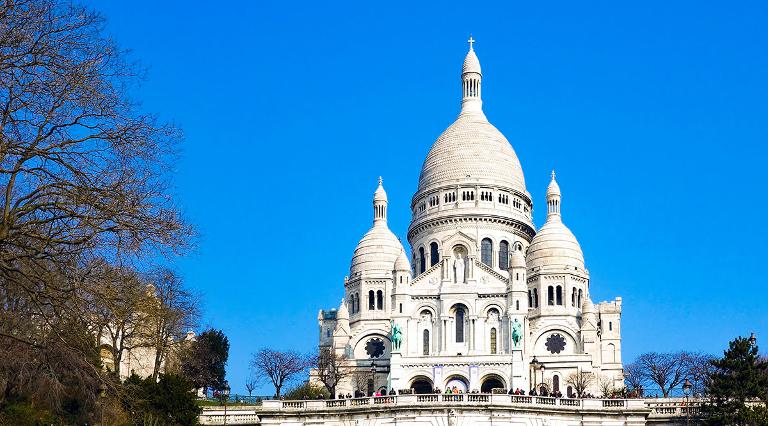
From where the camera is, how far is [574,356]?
11150cm

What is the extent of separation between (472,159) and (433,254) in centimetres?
1297

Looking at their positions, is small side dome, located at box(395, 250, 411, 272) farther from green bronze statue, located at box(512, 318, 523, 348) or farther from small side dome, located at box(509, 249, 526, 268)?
green bronze statue, located at box(512, 318, 523, 348)

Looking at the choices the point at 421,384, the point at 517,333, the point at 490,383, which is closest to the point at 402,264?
the point at 421,384

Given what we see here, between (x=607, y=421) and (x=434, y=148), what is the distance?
8183 cm

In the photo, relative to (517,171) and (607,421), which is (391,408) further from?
(517,171)

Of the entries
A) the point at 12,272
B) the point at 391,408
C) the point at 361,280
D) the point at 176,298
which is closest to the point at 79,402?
the point at 391,408

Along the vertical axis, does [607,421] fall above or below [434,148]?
below

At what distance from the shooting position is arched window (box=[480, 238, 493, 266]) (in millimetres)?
126269

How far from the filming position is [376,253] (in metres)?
129

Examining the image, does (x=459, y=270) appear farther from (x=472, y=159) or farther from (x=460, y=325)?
(x=472, y=159)

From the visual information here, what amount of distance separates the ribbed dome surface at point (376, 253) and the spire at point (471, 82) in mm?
22747

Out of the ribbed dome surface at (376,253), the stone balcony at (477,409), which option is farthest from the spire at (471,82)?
the stone balcony at (477,409)

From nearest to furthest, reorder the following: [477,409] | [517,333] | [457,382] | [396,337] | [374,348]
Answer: [477,409] → [457,382] → [517,333] → [396,337] → [374,348]

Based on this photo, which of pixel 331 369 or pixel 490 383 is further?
pixel 490 383
